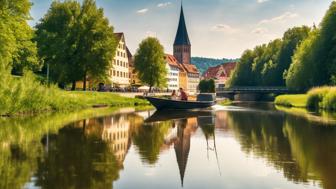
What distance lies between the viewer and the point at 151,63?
3388 inches

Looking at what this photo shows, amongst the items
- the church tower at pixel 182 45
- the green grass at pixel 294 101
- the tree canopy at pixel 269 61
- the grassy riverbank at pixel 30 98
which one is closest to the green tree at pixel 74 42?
the grassy riverbank at pixel 30 98

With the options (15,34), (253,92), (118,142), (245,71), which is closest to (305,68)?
(253,92)

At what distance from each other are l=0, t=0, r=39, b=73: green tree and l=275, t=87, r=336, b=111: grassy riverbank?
105 ft

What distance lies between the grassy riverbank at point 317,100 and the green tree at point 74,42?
2603cm

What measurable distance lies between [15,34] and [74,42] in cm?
1451

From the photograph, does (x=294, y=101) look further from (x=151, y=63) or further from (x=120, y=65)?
(x=120, y=65)

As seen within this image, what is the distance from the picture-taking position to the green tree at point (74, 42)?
5725 cm

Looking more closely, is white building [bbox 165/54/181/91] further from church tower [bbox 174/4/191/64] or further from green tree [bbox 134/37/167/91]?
green tree [bbox 134/37/167/91]

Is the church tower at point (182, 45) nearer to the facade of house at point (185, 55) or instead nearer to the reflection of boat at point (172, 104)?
the facade of house at point (185, 55)

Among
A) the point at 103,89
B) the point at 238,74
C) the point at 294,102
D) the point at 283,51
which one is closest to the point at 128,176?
the point at 294,102

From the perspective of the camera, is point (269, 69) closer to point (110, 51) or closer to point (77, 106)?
point (110, 51)

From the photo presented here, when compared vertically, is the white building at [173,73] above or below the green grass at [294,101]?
above

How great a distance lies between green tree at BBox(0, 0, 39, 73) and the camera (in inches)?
1484

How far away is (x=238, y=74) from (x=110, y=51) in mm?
67157
